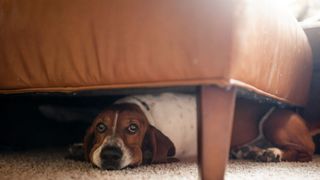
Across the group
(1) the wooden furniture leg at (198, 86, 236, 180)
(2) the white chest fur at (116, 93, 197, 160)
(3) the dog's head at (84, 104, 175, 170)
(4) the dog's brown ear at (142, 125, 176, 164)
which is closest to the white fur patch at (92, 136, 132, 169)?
(3) the dog's head at (84, 104, 175, 170)

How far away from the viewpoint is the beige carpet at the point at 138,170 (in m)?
1.26

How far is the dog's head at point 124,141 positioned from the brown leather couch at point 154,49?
0.33 meters

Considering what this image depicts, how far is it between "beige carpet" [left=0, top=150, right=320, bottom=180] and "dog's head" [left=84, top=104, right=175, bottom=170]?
0.17ft

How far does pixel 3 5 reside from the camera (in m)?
1.31

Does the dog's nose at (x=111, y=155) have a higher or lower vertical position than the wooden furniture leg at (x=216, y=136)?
lower

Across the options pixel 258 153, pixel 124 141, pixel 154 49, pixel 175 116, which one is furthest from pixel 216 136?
pixel 175 116

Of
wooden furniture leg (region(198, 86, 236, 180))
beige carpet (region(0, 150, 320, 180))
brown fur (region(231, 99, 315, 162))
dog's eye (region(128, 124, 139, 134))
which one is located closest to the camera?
wooden furniture leg (region(198, 86, 236, 180))

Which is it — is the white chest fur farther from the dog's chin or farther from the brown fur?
the dog's chin

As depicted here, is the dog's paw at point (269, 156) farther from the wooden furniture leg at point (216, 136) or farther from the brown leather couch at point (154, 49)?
the wooden furniture leg at point (216, 136)

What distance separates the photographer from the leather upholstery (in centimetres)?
105

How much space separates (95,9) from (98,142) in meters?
0.56

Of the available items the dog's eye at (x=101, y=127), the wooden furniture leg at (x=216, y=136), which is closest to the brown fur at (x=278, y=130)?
the dog's eye at (x=101, y=127)

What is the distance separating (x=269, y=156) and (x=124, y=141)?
547mm

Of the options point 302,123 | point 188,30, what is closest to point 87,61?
point 188,30
